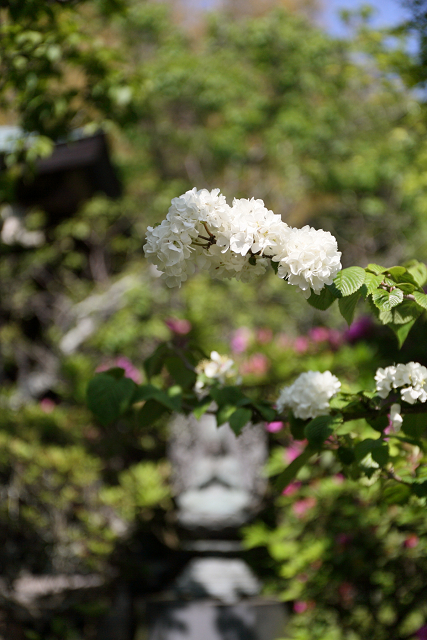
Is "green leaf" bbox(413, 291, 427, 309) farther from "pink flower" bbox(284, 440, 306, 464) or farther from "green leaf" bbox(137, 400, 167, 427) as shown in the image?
"pink flower" bbox(284, 440, 306, 464)

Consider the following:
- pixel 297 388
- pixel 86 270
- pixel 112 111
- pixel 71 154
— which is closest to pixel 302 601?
pixel 297 388

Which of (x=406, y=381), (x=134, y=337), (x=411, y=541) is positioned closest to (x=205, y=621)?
(x=411, y=541)

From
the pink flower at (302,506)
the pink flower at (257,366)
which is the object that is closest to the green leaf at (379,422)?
the pink flower at (302,506)

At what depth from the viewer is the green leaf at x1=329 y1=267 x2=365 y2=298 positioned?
4.04ft

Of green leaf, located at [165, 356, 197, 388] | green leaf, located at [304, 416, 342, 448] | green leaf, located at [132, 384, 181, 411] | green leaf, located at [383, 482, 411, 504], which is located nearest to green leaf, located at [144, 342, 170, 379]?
green leaf, located at [165, 356, 197, 388]

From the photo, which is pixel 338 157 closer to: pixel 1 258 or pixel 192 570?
pixel 1 258

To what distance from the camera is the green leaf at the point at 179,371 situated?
1740 millimetres

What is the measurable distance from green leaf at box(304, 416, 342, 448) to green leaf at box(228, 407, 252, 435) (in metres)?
0.16

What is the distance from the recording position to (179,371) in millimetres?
1756

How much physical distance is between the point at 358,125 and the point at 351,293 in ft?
40.6

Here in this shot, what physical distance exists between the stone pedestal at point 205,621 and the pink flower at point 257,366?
5.43ft

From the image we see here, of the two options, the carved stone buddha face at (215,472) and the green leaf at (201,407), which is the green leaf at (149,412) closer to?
the green leaf at (201,407)

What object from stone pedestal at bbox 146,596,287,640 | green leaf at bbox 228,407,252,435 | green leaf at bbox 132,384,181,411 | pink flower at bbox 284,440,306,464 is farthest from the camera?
pink flower at bbox 284,440,306,464

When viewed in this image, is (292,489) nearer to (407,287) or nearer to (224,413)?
(224,413)
